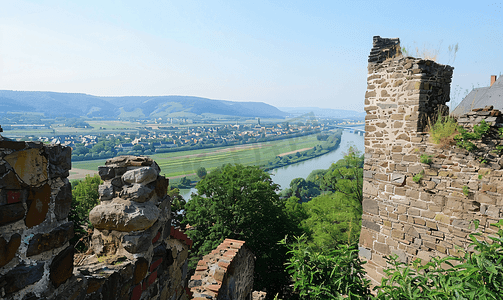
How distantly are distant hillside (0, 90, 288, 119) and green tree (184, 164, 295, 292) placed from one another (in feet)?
141

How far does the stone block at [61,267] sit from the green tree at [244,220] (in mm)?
10062

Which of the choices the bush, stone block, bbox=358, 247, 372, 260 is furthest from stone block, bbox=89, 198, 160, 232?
stone block, bbox=358, 247, 372, 260

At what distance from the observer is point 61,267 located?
64.8 inches

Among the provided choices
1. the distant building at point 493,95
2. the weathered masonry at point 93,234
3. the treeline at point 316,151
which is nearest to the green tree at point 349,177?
the distant building at point 493,95

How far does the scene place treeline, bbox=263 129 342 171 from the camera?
49.3m

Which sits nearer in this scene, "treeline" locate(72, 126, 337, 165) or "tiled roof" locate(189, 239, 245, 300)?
"tiled roof" locate(189, 239, 245, 300)

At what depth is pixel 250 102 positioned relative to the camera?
450 ft

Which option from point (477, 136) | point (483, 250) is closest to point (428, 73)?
point (477, 136)

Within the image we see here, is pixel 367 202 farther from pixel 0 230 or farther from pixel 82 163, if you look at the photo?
pixel 82 163

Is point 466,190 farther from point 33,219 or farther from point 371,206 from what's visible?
point 33,219

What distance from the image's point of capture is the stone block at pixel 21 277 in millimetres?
1375

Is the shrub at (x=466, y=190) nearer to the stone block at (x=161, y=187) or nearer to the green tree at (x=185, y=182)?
the stone block at (x=161, y=187)

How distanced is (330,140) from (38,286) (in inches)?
2038

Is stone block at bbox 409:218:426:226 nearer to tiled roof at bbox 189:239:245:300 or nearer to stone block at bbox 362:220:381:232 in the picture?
stone block at bbox 362:220:381:232
